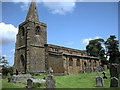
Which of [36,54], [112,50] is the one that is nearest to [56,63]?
[36,54]

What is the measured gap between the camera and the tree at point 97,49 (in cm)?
5144

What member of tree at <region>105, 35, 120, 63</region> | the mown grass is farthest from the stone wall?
tree at <region>105, 35, 120, 63</region>

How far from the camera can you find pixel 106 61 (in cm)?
5091

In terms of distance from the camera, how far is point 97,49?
52531 mm

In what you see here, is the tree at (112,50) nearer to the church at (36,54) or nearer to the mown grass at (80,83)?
the church at (36,54)

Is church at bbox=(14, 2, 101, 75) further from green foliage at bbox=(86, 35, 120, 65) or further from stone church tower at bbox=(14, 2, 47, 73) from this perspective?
green foliage at bbox=(86, 35, 120, 65)

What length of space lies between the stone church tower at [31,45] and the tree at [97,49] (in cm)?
2377

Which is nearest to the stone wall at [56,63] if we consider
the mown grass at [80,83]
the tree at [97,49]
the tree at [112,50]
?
the mown grass at [80,83]

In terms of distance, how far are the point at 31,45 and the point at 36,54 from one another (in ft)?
7.12

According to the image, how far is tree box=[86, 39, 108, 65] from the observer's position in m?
51.4

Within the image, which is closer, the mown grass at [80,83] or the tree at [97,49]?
the mown grass at [80,83]

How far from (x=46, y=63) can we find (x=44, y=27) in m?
8.59

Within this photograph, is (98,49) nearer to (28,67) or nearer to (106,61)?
(106,61)

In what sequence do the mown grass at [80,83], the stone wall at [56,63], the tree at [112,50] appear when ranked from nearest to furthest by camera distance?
the mown grass at [80,83] < the stone wall at [56,63] < the tree at [112,50]
